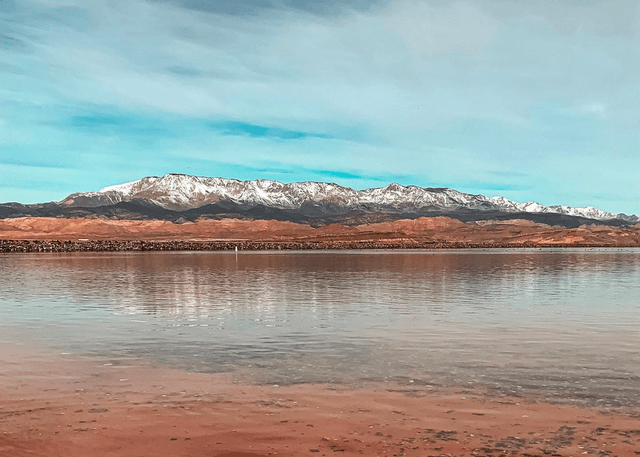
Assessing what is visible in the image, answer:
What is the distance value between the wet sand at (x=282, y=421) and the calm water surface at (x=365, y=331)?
4.32ft

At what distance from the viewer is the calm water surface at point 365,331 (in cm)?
1495

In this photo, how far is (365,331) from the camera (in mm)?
21562

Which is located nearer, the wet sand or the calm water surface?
the wet sand

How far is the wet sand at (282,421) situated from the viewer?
9.73 metres

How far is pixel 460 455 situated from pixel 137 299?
25.8 meters

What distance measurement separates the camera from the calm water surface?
15.0 meters

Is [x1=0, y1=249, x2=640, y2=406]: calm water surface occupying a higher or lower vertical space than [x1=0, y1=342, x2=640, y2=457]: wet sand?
lower

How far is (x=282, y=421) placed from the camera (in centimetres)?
1112

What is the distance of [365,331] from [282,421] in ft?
35.0

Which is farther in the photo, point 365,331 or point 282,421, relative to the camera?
point 365,331

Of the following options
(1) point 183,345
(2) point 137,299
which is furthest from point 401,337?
(2) point 137,299

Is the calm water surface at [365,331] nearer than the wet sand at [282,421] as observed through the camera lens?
No

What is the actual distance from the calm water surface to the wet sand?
4.32 feet

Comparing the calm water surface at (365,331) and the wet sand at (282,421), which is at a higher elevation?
the wet sand at (282,421)
